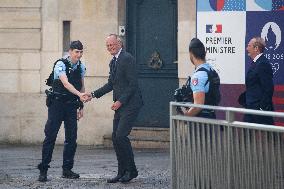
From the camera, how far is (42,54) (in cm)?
1697

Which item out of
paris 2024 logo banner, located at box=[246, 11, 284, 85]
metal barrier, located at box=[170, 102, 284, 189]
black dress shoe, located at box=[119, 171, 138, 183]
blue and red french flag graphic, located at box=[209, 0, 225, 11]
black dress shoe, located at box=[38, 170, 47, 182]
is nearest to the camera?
metal barrier, located at box=[170, 102, 284, 189]

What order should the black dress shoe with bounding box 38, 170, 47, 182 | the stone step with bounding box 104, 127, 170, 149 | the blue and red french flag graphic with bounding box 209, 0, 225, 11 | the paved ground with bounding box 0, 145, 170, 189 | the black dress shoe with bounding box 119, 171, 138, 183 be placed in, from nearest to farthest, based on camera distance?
the paved ground with bounding box 0, 145, 170, 189 < the black dress shoe with bounding box 119, 171, 138, 183 < the black dress shoe with bounding box 38, 170, 47, 182 < the blue and red french flag graphic with bounding box 209, 0, 225, 11 < the stone step with bounding box 104, 127, 170, 149

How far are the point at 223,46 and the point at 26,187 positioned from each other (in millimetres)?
3916

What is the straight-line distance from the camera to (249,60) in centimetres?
1354

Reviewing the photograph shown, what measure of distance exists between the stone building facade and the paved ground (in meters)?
0.47

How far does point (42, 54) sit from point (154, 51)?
2.07 m

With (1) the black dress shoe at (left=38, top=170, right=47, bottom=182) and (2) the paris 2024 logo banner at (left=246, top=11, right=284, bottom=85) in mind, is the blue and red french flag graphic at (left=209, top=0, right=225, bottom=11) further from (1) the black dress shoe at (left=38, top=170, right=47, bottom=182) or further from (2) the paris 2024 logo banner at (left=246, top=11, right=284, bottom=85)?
(1) the black dress shoe at (left=38, top=170, right=47, bottom=182)

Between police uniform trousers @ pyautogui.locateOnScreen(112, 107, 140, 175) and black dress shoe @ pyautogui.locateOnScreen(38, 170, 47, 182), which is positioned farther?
black dress shoe @ pyautogui.locateOnScreen(38, 170, 47, 182)

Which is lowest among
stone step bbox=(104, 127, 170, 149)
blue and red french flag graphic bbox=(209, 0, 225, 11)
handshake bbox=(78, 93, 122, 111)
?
stone step bbox=(104, 127, 170, 149)

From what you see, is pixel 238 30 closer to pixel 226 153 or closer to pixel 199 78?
pixel 199 78

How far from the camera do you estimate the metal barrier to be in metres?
6.96

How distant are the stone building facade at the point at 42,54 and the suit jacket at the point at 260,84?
18.1 feet

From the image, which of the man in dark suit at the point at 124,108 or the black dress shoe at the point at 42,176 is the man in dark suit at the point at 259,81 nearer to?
the man in dark suit at the point at 124,108

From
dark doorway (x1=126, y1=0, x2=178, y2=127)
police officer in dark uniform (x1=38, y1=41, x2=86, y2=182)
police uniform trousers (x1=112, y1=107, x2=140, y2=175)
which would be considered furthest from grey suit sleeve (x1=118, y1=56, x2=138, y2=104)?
dark doorway (x1=126, y1=0, x2=178, y2=127)
